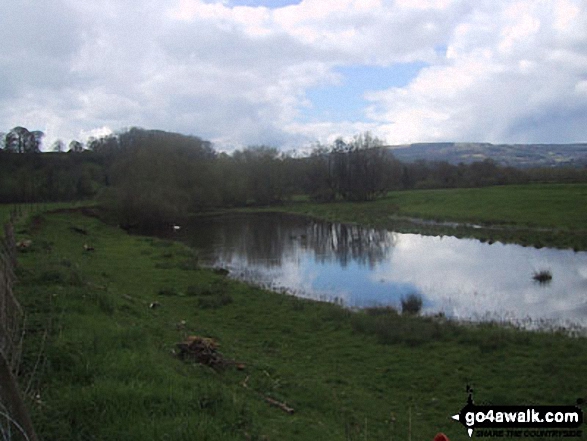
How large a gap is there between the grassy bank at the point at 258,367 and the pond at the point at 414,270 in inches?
150

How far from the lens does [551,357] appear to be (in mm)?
12281

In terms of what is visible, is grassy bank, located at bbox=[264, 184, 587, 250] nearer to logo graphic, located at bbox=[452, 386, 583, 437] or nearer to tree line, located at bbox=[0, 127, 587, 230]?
tree line, located at bbox=[0, 127, 587, 230]

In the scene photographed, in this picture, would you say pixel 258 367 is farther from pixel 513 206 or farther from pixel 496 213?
pixel 513 206

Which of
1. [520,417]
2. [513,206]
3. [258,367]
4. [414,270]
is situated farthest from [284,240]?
[520,417]

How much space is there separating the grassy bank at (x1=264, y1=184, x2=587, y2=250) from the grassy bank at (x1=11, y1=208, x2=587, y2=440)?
1014 inches

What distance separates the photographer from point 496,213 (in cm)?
5247

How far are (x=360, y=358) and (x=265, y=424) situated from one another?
662 cm

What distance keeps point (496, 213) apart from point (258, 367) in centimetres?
4800

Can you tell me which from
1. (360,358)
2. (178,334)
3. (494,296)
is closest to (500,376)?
(360,358)

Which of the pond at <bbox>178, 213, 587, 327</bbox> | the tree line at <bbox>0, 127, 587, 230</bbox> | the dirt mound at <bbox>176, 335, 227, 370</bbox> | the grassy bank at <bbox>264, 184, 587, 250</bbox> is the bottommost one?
the pond at <bbox>178, 213, 587, 327</bbox>

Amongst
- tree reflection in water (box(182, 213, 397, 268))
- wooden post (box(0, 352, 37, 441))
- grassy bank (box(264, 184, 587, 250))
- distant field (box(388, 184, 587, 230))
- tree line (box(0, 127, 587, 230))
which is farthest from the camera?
tree line (box(0, 127, 587, 230))

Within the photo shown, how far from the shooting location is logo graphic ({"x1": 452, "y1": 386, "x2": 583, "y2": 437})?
8.52m

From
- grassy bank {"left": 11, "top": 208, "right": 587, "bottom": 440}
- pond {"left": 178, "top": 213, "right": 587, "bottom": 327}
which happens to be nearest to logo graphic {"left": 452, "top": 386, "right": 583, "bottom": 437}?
grassy bank {"left": 11, "top": 208, "right": 587, "bottom": 440}

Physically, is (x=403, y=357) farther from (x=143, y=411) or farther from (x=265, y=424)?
(x=143, y=411)
